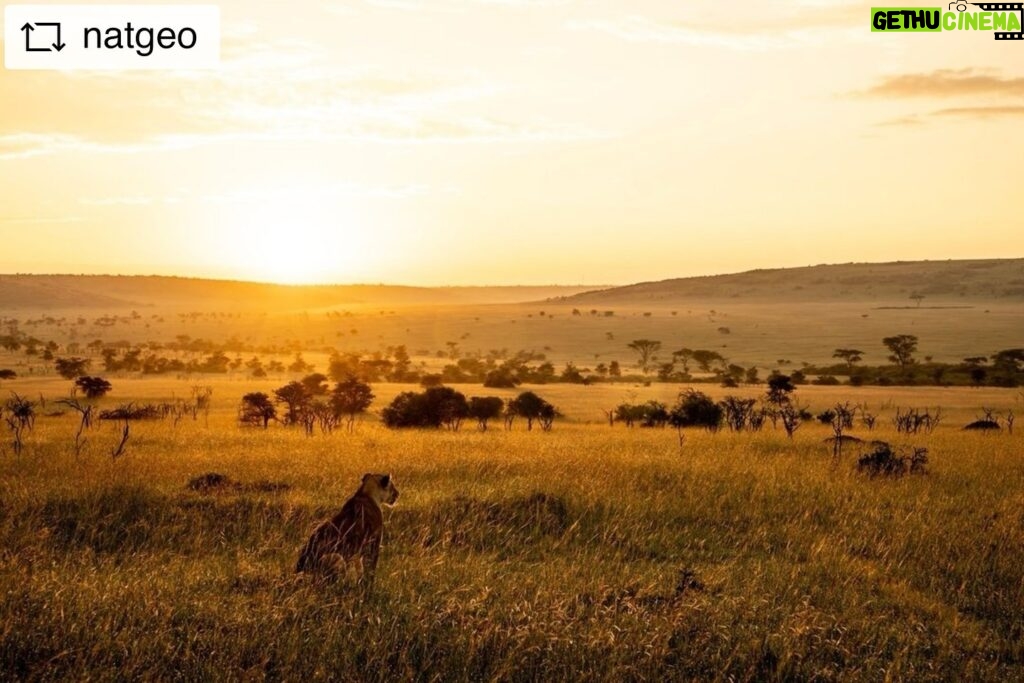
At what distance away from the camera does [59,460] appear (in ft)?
42.9

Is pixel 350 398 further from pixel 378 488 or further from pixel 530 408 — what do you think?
pixel 378 488

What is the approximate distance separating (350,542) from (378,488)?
668mm

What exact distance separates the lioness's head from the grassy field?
67 centimetres

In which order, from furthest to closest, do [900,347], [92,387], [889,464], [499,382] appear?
[900,347] < [499,382] < [92,387] < [889,464]

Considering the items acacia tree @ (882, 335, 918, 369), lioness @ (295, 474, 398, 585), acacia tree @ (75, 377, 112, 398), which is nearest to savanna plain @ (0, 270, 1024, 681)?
lioness @ (295, 474, 398, 585)

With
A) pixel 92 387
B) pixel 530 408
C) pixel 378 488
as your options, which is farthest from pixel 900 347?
pixel 378 488

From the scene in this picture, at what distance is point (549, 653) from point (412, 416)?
21.7 m

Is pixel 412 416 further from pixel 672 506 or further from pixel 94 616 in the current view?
pixel 94 616

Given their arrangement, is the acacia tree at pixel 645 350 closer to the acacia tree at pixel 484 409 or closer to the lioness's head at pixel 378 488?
the acacia tree at pixel 484 409

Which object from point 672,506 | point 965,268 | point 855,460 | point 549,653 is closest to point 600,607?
point 549,653

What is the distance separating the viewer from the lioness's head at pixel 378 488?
7.39 m

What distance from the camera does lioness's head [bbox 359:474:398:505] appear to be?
7.39 metres

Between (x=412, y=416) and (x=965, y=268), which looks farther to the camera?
(x=965, y=268)

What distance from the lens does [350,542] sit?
6.89 m
